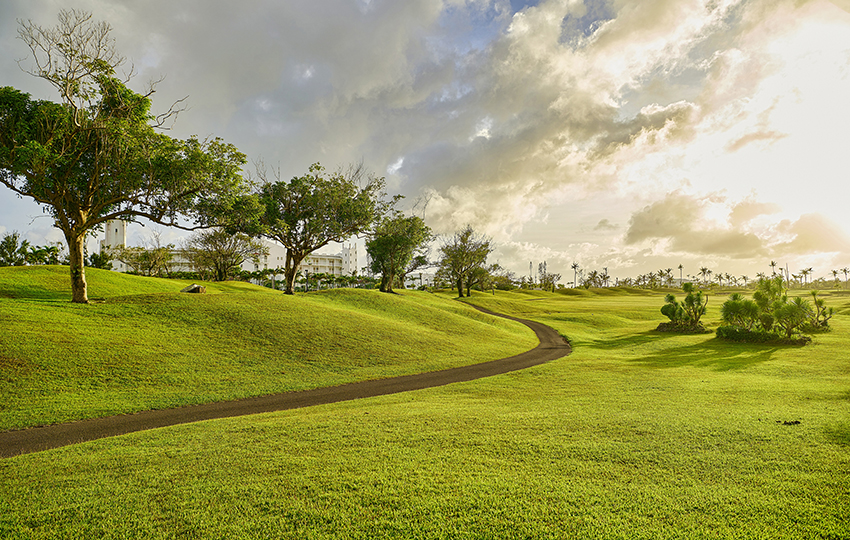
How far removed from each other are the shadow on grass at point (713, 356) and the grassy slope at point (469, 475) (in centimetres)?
915

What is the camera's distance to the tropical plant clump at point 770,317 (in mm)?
24484

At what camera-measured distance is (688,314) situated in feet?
111

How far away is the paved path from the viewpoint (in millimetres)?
9430

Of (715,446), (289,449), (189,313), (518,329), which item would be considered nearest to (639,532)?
(715,446)

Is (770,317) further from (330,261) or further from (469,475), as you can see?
(330,261)

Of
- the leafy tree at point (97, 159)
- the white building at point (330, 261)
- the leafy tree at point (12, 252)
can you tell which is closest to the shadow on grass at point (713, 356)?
the leafy tree at point (97, 159)

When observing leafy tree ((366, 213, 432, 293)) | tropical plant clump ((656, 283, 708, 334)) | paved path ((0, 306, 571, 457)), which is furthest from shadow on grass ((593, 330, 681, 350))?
leafy tree ((366, 213, 432, 293))

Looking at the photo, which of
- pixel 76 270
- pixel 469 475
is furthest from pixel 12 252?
pixel 469 475

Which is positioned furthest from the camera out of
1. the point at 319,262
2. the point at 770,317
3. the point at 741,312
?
the point at 319,262

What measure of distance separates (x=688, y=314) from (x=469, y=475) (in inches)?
1414

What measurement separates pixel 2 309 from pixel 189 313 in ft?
26.1

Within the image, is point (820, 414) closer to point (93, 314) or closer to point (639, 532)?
point (639, 532)

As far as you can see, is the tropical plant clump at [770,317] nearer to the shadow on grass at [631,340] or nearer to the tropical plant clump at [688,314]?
the shadow on grass at [631,340]

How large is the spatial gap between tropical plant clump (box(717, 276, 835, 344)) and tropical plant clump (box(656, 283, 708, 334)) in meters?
4.43
